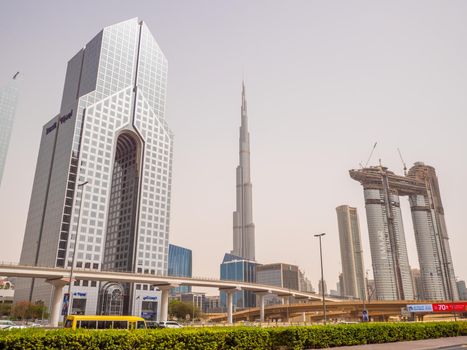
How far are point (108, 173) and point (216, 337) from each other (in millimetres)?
126222

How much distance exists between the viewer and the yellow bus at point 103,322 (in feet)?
115

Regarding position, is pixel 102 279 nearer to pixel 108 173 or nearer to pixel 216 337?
pixel 108 173

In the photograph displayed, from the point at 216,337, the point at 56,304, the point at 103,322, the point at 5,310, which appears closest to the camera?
the point at 216,337

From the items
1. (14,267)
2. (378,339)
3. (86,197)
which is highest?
(86,197)

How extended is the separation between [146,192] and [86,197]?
971 inches

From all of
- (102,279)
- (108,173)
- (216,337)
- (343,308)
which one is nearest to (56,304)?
(102,279)

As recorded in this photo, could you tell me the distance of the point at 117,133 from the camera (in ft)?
483

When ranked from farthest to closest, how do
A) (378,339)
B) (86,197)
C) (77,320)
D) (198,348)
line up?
(86,197)
(77,320)
(378,339)
(198,348)

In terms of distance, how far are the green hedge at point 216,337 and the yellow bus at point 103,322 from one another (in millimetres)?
16402

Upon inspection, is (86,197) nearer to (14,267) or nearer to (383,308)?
(14,267)

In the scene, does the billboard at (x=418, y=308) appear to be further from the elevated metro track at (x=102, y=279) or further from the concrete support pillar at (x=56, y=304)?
the concrete support pillar at (x=56, y=304)

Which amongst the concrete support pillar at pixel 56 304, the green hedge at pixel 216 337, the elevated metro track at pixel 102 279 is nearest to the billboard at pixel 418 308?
the green hedge at pixel 216 337

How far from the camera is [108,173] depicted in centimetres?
13938

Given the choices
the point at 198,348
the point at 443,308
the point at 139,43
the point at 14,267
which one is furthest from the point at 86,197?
the point at 198,348
